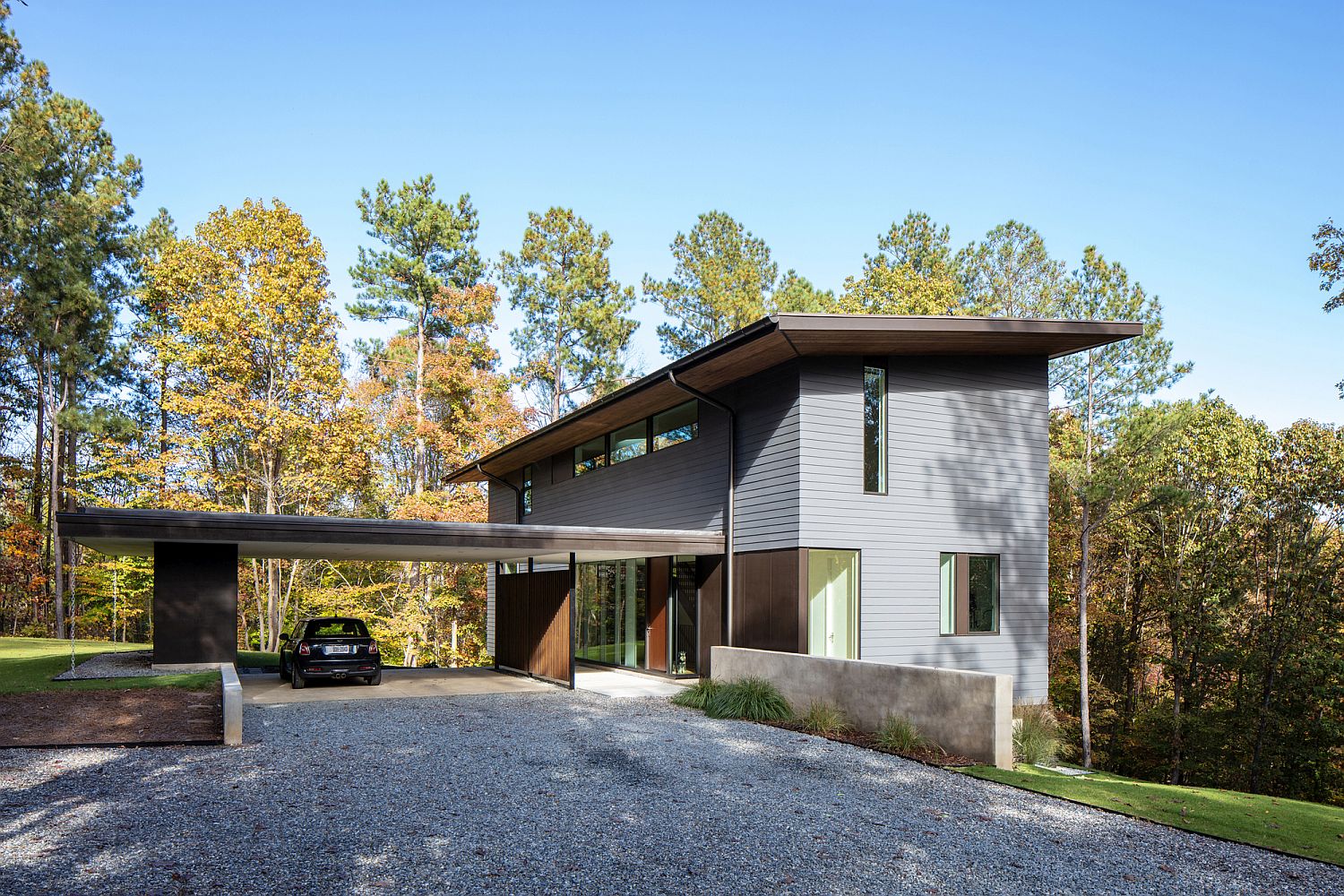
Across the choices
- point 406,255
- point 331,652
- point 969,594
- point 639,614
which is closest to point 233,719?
point 331,652

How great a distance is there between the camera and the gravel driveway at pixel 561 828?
5070 millimetres

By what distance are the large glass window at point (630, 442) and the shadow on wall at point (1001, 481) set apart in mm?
5881

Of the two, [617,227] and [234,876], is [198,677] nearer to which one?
[234,876]

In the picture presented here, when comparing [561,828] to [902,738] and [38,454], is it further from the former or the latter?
[38,454]

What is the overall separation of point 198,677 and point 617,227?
996 inches

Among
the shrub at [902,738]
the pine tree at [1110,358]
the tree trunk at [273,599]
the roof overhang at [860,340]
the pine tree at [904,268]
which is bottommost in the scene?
the tree trunk at [273,599]

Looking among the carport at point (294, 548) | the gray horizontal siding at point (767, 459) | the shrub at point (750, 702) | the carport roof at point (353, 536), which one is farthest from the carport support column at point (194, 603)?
the gray horizontal siding at point (767, 459)

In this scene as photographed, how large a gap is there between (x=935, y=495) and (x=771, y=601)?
10.7ft

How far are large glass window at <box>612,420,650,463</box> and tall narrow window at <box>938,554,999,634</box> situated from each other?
657 centimetres

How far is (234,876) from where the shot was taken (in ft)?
16.1

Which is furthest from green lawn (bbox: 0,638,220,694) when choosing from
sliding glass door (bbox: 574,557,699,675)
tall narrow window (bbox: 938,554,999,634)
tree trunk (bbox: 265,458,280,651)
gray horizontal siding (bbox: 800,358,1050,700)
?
tall narrow window (bbox: 938,554,999,634)

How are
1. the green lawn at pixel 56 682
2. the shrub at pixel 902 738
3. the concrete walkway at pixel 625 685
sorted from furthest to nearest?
1. the concrete walkway at pixel 625 685
2. the green lawn at pixel 56 682
3. the shrub at pixel 902 738

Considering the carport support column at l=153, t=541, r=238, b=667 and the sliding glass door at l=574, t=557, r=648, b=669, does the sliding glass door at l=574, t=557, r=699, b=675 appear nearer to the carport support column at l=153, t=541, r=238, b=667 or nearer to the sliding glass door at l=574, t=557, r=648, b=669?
the sliding glass door at l=574, t=557, r=648, b=669

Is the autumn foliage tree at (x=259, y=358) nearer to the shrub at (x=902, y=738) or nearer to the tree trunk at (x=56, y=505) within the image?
the tree trunk at (x=56, y=505)
